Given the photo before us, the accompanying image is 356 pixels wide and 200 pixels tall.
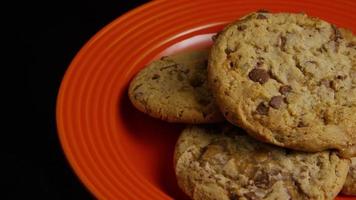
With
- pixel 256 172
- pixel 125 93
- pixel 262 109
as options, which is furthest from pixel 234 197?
pixel 125 93

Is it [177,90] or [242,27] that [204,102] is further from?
[242,27]

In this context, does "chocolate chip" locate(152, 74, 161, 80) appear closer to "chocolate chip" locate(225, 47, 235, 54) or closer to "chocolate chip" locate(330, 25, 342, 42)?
"chocolate chip" locate(225, 47, 235, 54)

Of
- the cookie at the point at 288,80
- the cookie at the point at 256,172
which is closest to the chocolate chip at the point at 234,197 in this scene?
the cookie at the point at 256,172

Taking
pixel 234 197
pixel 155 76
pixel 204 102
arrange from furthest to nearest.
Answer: pixel 155 76
pixel 204 102
pixel 234 197

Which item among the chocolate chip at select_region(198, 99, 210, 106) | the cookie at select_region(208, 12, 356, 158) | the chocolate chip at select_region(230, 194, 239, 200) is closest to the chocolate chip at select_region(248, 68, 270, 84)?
the cookie at select_region(208, 12, 356, 158)

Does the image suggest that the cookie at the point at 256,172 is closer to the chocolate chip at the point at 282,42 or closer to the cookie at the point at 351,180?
the cookie at the point at 351,180

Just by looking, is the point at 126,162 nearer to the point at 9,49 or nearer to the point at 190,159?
the point at 190,159

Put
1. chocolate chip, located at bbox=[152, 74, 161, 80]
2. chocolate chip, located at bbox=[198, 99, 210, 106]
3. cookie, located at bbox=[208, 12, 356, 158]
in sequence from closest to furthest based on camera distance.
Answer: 1. cookie, located at bbox=[208, 12, 356, 158]
2. chocolate chip, located at bbox=[198, 99, 210, 106]
3. chocolate chip, located at bbox=[152, 74, 161, 80]
